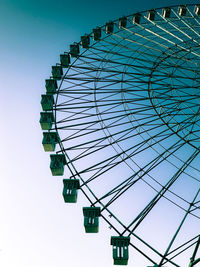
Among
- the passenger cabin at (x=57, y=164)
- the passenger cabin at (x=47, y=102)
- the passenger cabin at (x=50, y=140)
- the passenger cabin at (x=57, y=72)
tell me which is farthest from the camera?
the passenger cabin at (x=57, y=72)

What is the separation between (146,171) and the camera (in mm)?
11586

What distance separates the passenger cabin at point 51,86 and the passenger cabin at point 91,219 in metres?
7.17

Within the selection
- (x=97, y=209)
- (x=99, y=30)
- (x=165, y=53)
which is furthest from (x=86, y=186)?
(x=99, y=30)

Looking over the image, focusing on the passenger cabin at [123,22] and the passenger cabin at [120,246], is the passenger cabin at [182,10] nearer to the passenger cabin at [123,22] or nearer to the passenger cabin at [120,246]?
the passenger cabin at [123,22]

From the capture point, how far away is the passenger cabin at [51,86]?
14823mm

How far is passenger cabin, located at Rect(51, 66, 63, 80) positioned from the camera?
16.3 meters

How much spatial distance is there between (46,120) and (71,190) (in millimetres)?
3938

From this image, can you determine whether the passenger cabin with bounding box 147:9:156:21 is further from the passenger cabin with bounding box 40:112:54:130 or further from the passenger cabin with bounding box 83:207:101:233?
the passenger cabin with bounding box 83:207:101:233

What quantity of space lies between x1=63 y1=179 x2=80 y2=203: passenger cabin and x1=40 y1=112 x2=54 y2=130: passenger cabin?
3206 millimetres

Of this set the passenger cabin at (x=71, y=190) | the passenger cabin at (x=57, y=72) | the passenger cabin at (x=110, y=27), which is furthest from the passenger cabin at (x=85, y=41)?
the passenger cabin at (x=71, y=190)

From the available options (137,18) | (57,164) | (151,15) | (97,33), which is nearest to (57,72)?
(97,33)

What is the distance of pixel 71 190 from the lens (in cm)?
1155

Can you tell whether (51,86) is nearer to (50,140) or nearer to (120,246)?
(50,140)

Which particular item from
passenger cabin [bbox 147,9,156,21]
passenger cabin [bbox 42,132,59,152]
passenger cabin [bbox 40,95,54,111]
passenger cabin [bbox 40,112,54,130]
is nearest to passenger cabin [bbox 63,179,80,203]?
passenger cabin [bbox 42,132,59,152]
